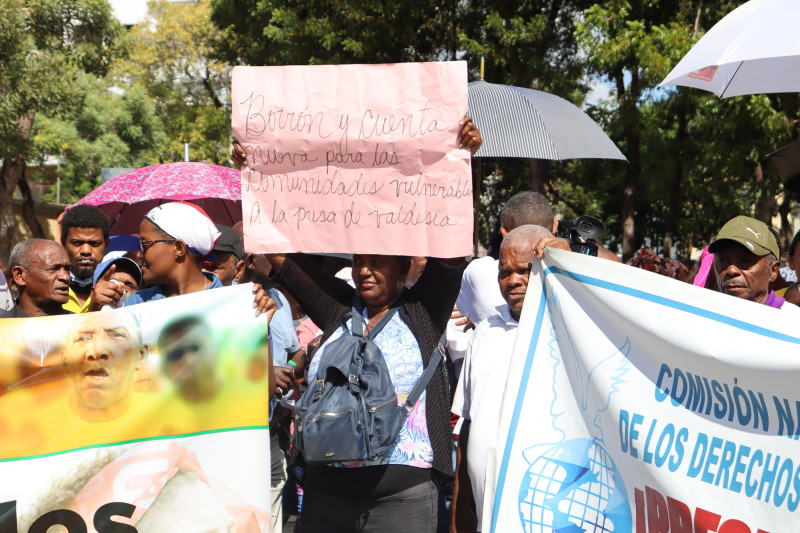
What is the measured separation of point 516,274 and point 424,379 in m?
0.53

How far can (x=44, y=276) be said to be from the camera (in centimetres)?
366

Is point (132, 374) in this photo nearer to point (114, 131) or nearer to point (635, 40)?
point (635, 40)

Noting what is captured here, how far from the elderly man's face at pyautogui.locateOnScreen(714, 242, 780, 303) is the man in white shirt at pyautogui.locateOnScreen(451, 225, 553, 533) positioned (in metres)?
0.76

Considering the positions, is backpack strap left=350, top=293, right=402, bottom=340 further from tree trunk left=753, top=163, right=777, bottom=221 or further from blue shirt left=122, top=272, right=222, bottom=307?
tree trunk left=753, top=163, right=777, bottom=221

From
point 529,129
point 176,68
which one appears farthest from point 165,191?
point 176,68

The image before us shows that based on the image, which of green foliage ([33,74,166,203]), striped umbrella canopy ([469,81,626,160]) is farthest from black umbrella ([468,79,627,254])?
green foliage ([33,74,166,203])

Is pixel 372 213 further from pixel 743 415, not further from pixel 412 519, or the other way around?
pixel 743 415

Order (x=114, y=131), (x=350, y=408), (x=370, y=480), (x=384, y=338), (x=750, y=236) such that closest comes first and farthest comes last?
(x=350, y=408)
(x=370, y=480)
(x=384, y=338)
(x=750, y=236)
(x=114, y=131)

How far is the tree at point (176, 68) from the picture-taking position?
33.7 m

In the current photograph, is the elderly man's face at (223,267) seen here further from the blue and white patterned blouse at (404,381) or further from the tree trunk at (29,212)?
the tree trunk at (29,212)

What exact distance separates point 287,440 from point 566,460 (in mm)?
2230

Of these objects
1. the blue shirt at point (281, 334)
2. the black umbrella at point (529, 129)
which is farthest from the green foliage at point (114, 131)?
the blue shirt at point (281, 334)

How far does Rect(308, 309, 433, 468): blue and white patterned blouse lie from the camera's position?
3018 mm

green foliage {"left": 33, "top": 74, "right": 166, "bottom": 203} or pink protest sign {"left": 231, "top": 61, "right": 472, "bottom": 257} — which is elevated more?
green foliage {"left": 33, "top": 74, "right": 166, "bottom": 203}
